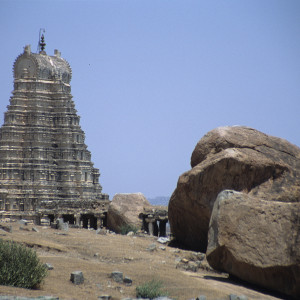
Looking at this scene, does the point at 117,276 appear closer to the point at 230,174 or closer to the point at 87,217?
the point at 230,174

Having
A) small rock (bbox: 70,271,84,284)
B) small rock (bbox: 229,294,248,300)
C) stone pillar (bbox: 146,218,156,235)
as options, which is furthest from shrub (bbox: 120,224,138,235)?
small rock (bbox: 229,294,248,300)

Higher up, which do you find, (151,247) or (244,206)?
(244,206)

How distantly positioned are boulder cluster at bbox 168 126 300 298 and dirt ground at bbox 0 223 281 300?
0.57 m

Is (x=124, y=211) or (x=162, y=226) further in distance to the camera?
(x=162, y=226)

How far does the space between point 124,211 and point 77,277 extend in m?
17.1

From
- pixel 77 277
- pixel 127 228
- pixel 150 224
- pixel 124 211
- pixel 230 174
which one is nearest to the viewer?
pixel 77 277

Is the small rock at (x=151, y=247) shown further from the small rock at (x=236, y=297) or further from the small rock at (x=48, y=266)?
the small rock at (x=236, y=297)

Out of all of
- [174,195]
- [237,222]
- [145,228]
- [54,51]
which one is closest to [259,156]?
[174,195]

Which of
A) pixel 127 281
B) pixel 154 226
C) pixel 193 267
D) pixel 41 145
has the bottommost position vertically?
pixel 127 281

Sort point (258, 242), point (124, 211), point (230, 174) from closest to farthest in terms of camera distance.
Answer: point (258, 242), point (230, 174), point (124, 211)

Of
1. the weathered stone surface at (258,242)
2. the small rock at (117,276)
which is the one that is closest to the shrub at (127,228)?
the weathered stone surface at (258,242)

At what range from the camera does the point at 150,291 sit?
13.3m

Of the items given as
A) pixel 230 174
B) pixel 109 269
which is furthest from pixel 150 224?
pixel 109 269

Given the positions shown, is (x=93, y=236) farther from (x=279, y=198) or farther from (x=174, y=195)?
(x=279, y=198)
